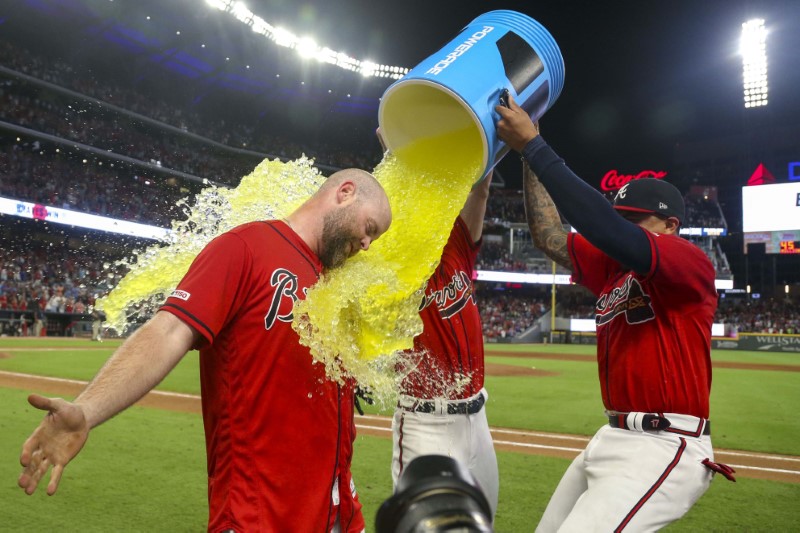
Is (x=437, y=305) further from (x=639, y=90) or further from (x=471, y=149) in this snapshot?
(x=639, y=90)

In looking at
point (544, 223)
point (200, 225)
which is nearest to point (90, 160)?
point (544, 223)

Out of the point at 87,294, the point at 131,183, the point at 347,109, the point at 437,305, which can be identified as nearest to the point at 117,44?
the point at 131,183

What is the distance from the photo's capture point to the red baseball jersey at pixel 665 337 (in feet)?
8.25

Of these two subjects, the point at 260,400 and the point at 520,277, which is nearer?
the point at 260,400

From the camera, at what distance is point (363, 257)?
2.17 meters

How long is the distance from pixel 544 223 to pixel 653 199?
67 centimetres

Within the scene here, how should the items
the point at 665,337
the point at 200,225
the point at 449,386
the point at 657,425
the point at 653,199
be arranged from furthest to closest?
the point at 449,386, the point at 653,199, the point at 665,337, the point at 657,425, the point at 200,225

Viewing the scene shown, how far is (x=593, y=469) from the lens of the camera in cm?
255

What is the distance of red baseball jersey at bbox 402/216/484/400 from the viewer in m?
3.33

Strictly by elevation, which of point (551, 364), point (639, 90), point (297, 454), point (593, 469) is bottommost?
point (551, 364)

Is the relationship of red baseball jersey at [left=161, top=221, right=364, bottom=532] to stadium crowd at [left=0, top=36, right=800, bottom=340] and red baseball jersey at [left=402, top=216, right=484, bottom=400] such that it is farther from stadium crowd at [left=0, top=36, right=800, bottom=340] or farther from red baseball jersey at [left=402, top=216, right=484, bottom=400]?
stadium crowd at [left=0, top=36, right=800, bottom=340]

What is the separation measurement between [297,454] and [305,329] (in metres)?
0.36

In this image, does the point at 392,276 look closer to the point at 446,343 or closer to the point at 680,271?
the point at 680,271

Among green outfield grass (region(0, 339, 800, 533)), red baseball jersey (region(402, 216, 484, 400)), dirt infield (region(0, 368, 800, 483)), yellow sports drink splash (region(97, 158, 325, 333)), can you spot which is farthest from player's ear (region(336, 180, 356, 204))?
dirt infield (region(0, 368, 800, 483))
